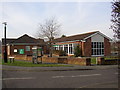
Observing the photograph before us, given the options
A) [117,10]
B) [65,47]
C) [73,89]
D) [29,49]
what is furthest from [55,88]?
[29,49]

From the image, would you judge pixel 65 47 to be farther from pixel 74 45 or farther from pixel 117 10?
pixel 117 10

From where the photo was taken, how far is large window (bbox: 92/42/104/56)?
38062 mm

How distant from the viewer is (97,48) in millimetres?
38469

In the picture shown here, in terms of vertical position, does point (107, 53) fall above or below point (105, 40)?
below

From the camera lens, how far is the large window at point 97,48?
3806cm

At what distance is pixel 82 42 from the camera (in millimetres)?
37406

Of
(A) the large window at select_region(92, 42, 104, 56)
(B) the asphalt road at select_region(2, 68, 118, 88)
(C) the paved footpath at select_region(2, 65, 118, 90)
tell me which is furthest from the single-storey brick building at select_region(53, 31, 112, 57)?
(B) the asphalt road at select_region(2, 68, 118, 88)

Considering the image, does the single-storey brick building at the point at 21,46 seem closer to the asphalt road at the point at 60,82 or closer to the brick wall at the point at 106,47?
the brick wall at the point at 106,47

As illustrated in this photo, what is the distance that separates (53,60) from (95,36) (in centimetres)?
1550

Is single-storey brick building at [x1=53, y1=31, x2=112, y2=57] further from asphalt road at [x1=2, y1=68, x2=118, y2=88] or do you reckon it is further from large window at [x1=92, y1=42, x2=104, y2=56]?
asphalt road at [x1=2, y1=68, x2=118, y2=88]

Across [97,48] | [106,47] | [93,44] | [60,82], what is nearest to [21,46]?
[93,44]

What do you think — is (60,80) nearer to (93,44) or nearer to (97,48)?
(93,44)

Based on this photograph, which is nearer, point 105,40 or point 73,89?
point 73,89

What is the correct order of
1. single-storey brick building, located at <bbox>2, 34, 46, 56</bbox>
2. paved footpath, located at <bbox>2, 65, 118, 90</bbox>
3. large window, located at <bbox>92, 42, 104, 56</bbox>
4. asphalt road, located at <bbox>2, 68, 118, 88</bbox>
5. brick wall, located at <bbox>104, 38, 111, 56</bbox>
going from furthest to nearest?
single-storey brick building, located at <bbox>2, 34, 46, 56</bbox>, brick wall, located at <bbox>104, 38, 111, 56</bbox>, large window, located at <bbox>92, 42, 104, 56</bbox>, paved footpath, located at <bbox>2, 65, 118, 90</bbox>, asphalt road, located at <bbox>2, 68, 118, 88</bbox>
